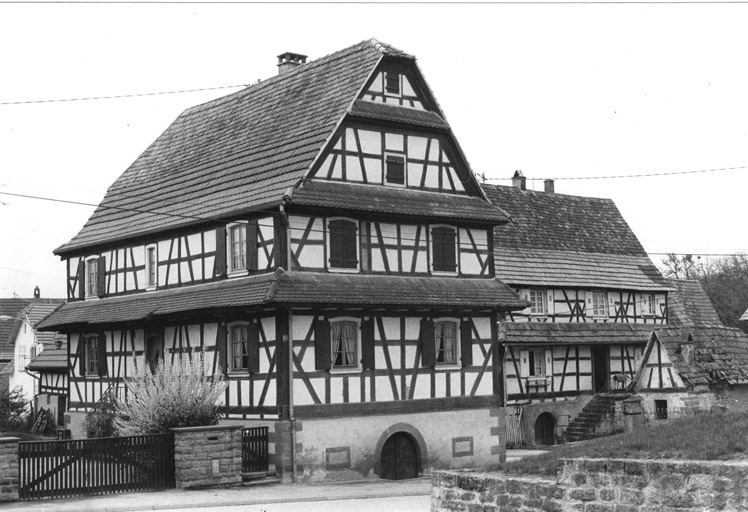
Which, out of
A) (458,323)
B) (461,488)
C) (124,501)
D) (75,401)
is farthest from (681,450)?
(75,401)

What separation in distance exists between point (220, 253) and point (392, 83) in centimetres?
722

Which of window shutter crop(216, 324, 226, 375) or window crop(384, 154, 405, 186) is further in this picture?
window crop(384, 154, 405, 186)

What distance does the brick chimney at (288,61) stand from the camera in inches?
1577

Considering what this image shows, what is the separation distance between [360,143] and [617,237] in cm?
2463

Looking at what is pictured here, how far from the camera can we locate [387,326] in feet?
101

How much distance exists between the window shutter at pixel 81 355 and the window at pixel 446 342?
45.1 ft

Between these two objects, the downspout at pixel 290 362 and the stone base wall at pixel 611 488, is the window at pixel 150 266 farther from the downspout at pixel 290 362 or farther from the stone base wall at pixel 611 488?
the stone base wall at pixel 611 488

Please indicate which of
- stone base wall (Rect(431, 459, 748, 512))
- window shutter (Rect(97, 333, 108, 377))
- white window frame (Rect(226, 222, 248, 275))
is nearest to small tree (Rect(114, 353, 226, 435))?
white window frame (Rect(226, 222, 248, 275))

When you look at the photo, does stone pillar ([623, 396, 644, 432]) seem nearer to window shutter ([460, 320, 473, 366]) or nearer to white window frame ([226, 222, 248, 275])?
window shutter ([460, 320, 473, 366])

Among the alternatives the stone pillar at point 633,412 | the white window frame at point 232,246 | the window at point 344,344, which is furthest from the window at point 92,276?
the stone pillar at point 633,412

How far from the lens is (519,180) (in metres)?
53.6

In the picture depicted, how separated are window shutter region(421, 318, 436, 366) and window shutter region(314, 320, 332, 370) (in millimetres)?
3354

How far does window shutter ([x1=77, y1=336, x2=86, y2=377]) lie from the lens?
38.9m

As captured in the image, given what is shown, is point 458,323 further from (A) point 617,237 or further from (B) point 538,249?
(A) point 617,237
